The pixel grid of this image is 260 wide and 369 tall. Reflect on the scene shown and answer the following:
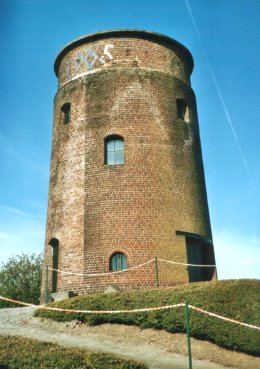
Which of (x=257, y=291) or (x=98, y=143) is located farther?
(x=98, y=143)

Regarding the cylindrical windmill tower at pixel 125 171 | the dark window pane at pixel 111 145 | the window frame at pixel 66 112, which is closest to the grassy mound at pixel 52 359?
the cylindrical windmill tower at pixel 125 171

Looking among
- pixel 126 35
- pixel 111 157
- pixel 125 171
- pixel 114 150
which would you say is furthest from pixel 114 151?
pixel 126 35

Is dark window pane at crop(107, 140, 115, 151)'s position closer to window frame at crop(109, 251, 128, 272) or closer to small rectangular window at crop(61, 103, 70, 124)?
small rectangular window at crop(61, 103, 70, 124)

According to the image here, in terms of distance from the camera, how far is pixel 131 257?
43.9 feet

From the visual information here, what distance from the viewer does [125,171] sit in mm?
14586

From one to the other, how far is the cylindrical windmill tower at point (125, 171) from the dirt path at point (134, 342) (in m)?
3.08

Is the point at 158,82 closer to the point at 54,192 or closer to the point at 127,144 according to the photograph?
the point at 127,144

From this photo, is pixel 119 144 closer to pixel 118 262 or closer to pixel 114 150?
pixel 114 150

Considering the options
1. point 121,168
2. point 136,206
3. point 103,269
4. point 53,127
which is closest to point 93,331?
point 103,269

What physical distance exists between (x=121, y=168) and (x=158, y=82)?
4175 mm

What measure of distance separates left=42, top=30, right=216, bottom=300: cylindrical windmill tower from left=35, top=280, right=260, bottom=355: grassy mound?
9.54 feet

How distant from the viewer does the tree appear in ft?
100

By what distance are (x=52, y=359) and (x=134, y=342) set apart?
254 centimetres

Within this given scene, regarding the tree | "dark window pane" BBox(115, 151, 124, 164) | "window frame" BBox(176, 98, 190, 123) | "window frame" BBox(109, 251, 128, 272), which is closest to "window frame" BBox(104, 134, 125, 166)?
"dark window pane" BBox(115, 151, 124, 164)
